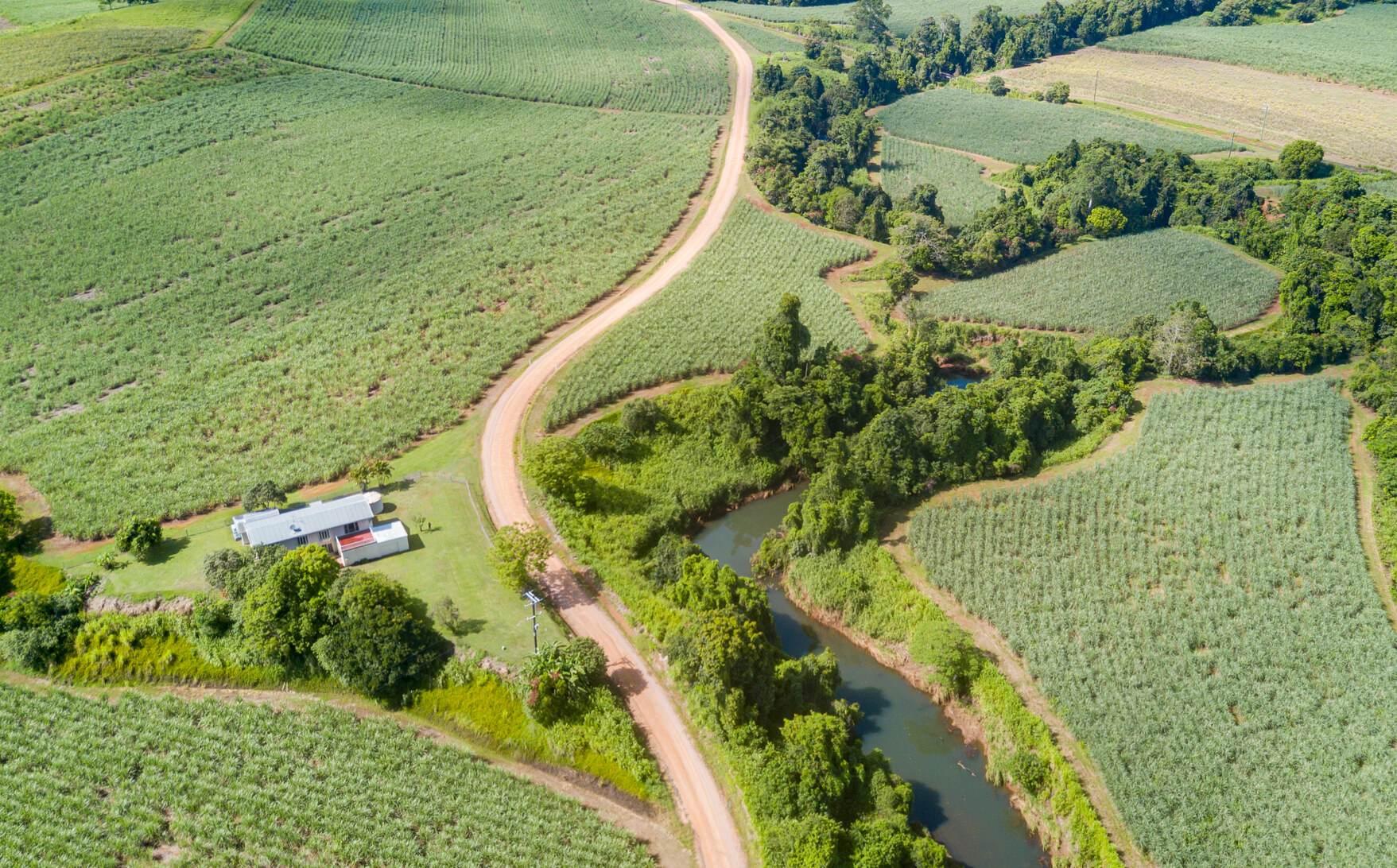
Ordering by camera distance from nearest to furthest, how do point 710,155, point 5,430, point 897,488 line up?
point 897,488 → point 5,430 → point 710,155

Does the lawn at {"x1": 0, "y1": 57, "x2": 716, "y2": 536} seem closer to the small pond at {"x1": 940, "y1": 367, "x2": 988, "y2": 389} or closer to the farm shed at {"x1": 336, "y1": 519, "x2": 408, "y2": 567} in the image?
the farm shed at {"x1": 336, "y1": 519, "x2": 408, "y2": 567}

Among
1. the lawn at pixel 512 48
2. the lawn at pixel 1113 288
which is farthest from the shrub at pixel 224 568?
the lawn at pixel 512 48

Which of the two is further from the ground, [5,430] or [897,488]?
[5,430]

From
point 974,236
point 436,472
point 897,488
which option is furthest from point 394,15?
point 897,488

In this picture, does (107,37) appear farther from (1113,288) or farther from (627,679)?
(1113,288)

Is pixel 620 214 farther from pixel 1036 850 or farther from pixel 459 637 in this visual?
pixel 1036 850

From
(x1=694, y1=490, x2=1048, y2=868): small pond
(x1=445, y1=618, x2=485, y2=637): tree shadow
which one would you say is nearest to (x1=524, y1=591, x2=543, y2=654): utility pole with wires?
(x1=445, y1=618, x2=485, y2=637): tree shadow

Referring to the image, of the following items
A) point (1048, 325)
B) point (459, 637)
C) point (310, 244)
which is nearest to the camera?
point (459, 637)
